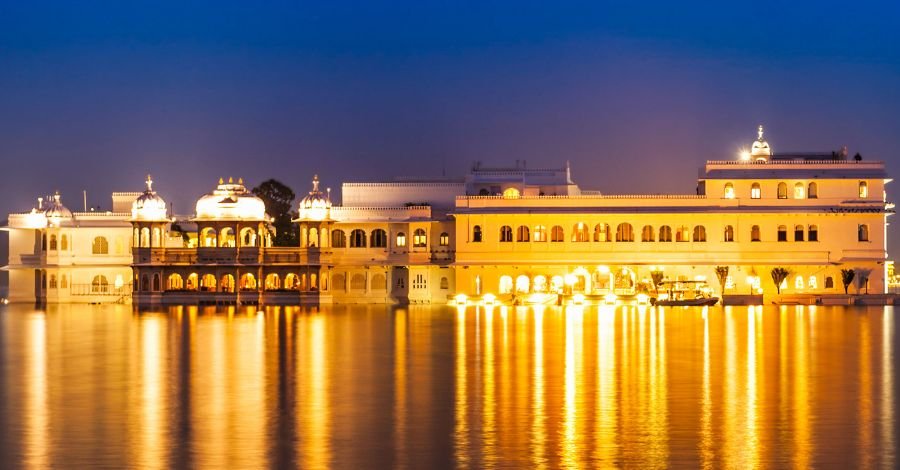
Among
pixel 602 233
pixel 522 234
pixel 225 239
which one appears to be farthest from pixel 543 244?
pixel 225 239

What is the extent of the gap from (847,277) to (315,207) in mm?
26009

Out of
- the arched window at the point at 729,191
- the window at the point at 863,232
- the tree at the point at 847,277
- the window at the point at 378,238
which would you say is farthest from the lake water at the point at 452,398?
the window at the point at 378,238

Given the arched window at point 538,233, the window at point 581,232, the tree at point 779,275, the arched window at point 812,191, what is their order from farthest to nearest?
the arched window at point 538,233 → the window at point 581,232 → the arched window at point 812,191 → the tree at point 779,275

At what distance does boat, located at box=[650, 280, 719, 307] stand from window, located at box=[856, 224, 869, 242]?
27.1ft

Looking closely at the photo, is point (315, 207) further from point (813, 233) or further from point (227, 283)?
point (813, 233)

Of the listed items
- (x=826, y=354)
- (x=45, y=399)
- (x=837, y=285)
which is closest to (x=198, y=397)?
(x=45, y=399)

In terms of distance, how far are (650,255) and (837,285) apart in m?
9.13

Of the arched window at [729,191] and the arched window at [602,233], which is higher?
the arched window at [729,191]

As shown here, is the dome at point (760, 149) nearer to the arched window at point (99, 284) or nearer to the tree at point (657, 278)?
the tree at point (657, 278)

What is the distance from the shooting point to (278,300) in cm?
6762

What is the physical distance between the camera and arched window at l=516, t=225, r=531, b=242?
69.1m

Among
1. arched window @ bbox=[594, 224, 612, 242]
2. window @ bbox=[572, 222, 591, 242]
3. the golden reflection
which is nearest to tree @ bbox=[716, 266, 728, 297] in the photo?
arched window @ bbox=[594, 224, 612, 242]

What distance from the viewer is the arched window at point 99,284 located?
A: 241ft

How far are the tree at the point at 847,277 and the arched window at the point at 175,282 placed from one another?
32352 mm
